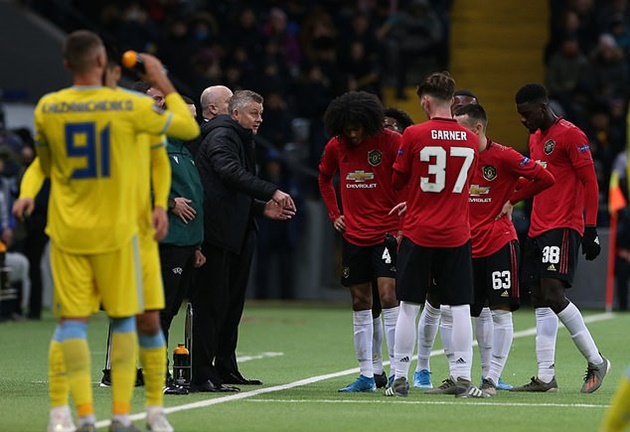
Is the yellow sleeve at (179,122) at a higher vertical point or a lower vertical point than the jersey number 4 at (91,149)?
higher

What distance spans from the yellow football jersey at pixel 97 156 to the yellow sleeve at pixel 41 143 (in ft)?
0.07

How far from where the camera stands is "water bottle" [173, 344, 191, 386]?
12.0 meters

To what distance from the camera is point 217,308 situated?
1216cm

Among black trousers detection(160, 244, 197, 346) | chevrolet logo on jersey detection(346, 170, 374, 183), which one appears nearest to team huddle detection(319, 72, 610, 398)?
chevrolet logo on jersey detection(346, 170, 374, 183)

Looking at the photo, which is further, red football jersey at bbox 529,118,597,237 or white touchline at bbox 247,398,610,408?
red football jersey at bbox 529,118,597,237

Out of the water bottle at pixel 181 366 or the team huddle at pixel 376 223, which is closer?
the team huddle at pixel 376 223

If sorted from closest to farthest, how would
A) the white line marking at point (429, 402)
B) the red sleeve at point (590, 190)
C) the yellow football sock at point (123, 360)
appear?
the yellow football sock at point (123, 360), the white line marking at point (429, 402), the red sleeve at point (590, 190)

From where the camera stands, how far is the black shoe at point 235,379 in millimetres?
12609

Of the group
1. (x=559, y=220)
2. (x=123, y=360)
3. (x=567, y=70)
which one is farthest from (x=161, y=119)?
(x=567, y=70)

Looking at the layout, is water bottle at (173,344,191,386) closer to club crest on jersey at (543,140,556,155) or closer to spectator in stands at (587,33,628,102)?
club crest on jersey at (543,140,556,155)

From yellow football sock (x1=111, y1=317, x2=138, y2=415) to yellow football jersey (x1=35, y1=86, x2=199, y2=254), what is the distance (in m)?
0.46

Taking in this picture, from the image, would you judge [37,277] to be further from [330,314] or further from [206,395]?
[206,395]

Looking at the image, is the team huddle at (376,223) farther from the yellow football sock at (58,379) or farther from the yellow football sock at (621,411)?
the yellow football sock at (621,411)

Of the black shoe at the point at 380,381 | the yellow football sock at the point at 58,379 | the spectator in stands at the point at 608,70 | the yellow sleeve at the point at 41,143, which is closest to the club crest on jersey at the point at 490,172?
the black shoe at the point at 380,381
